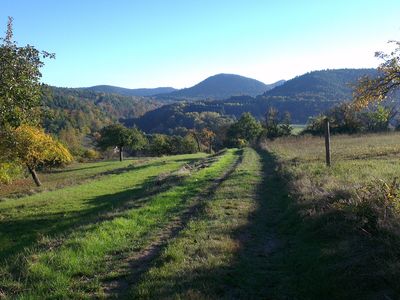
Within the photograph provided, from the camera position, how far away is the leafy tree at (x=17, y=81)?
640 inches

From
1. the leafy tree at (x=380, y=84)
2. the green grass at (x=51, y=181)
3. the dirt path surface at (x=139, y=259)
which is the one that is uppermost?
the leafy tree at (x=380, y=84)

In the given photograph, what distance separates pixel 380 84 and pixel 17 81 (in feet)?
44.6

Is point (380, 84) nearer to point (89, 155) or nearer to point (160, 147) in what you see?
point (160, 147)

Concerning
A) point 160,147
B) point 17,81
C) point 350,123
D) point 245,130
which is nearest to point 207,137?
point 245,130

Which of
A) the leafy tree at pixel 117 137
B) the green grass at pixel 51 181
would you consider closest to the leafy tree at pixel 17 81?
the green grass at pixel 51 181

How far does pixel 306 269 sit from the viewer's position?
8.45 metres

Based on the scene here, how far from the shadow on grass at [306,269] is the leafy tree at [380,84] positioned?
10.5 ft

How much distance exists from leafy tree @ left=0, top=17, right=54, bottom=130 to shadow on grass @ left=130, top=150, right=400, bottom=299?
10.7m

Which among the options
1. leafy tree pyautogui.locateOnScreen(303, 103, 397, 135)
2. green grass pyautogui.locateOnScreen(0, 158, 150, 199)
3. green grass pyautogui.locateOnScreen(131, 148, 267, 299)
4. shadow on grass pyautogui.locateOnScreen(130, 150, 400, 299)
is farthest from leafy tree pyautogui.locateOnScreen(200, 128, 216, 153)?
shadow on grass pyautogui.locateOnScreen(130, 150, 400, 299)

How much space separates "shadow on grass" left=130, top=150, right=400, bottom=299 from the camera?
6.99 m

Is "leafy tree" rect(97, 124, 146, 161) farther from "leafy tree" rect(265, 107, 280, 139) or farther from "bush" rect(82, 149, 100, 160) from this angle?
"leafy tree" rect(265, 107, 280, 139)

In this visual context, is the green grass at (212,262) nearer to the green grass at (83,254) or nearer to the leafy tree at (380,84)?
the green grass at (83,254)

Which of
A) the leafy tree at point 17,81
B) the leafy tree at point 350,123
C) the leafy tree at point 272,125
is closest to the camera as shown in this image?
the leafy tree at point 17,81

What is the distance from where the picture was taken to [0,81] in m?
16.0
